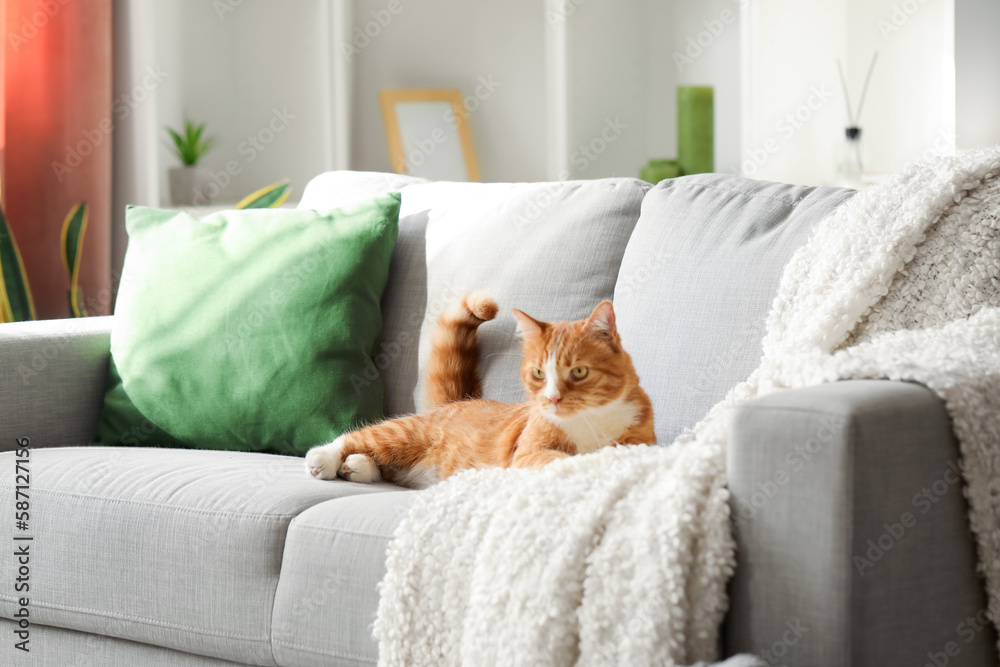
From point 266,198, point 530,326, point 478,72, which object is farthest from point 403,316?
point 478,72

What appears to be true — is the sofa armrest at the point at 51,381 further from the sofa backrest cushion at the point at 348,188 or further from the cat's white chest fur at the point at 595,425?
the cat's white chest fur at the point at 595,425

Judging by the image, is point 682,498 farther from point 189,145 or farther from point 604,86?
point 604,86

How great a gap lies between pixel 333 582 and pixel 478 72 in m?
2.97

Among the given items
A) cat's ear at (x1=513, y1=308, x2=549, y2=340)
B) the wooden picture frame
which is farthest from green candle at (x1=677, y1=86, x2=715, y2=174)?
cat's ear at (x1=513, y1=308, x2=549, y2=340)

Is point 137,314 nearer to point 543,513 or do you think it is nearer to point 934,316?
point 543,513

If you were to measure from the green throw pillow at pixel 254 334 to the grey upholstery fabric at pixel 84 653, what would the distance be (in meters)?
0.40

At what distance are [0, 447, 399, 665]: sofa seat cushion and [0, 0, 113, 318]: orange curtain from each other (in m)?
1.70

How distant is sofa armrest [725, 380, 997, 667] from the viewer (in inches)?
35.9

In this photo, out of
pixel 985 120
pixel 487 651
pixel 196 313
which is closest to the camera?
pixel 487 651

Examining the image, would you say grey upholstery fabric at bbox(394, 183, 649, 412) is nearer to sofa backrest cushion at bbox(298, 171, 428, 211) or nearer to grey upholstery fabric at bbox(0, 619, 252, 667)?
sofa backrest cushion at bbox(298, 171, 428, 211)

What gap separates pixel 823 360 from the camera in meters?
1.08

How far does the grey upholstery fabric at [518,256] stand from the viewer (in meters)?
1.69

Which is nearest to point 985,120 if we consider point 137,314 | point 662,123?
point 662,123

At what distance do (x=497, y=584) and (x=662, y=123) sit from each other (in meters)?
3.20
